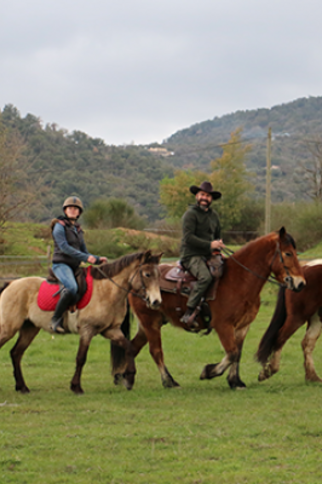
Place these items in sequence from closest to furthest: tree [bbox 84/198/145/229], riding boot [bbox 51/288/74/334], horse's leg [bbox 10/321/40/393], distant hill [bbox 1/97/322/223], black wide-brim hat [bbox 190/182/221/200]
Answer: riding boot [bbox 51/288/74/334]
horse's leg [bbox 10/321/40/393]
black wide-brim hat [bbox 190/182/221/200]
tree [bbox 84/198/145/229]
distant hill [bbox 1/97/322/223]

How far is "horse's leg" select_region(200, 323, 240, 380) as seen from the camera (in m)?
7.89

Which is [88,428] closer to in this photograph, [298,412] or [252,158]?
[298,412]

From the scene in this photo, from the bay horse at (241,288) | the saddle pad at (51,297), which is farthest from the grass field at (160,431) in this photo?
the saddle pad at (51,297)

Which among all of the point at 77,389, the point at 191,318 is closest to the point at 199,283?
the point at 191,318

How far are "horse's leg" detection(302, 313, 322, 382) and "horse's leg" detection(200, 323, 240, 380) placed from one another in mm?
1316

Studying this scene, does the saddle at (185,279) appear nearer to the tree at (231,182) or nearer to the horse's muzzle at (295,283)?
the horse's muzzle at (295,283)

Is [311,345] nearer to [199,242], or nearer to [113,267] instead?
[199,242]

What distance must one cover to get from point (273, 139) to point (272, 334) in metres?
130

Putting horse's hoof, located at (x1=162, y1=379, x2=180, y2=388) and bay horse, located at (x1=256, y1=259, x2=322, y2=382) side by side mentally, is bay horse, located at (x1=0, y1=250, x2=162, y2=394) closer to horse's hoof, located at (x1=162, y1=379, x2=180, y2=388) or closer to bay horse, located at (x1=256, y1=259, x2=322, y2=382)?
horse's hoof, located at (x1=162, y1=379, x2=180, y2=388)

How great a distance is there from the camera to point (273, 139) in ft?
439

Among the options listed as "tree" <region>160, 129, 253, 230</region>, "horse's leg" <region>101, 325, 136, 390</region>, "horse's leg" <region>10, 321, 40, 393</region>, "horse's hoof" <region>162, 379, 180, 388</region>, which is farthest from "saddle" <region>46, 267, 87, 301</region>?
"tree" <region>160, 129, 253, 230</region>

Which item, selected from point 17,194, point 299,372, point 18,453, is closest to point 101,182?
point 17,194

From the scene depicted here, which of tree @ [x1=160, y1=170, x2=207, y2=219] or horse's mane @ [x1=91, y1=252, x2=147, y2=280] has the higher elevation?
tree @ [x1=160, y1=170, x2=207, y2=219]

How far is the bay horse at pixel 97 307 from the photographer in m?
8.05
